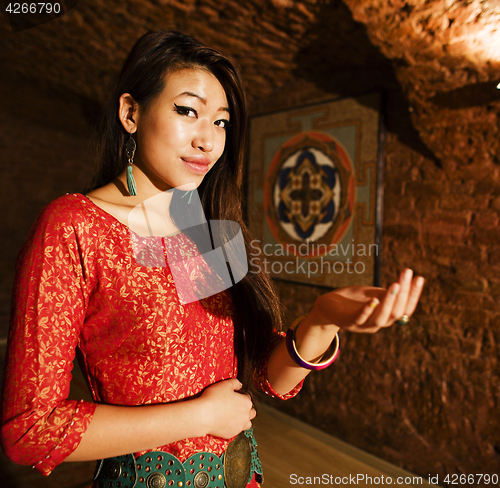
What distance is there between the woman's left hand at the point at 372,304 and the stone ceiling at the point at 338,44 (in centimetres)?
114

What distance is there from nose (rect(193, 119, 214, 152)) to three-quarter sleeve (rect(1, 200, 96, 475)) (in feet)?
1.25

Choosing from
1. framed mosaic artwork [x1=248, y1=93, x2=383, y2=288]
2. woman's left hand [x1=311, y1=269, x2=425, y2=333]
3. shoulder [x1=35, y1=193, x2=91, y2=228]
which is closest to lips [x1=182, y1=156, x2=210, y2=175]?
shoulder [x1=35, y1=193, x2=91, y2=228]

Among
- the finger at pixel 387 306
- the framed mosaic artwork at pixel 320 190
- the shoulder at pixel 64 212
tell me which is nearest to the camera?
the finger at pixel 387 306

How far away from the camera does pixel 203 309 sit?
93 centimetres

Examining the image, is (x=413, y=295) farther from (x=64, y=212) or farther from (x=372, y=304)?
(x=64, y=212)

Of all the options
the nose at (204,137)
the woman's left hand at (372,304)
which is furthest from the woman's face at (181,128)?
the woman's left hand at (372,304)

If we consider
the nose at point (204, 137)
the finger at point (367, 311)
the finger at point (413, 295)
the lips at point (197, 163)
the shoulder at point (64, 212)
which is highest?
the nose at point (204, 137)

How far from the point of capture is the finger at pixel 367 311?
63 cm

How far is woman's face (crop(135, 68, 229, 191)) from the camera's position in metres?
0.90

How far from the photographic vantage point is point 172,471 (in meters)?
0.80

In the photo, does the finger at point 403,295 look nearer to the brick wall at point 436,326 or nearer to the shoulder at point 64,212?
the shoulder at point 64,212

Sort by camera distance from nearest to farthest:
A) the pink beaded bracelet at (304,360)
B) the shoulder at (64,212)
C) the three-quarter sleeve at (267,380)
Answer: the shoulder at (64,212) → the pink beaded bracelet at (304,360) → the three-quarter sleeve at (267,380)

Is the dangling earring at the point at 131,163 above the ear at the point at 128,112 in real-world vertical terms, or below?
below

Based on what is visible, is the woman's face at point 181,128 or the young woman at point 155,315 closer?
the young woman at point 155,315
